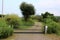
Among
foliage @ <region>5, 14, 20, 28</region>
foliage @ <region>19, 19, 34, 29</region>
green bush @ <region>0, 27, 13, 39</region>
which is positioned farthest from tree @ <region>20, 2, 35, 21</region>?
green bush @ <region>0, 27, 13, 39</region>

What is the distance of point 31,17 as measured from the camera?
2911cm

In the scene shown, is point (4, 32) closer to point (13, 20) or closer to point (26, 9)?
point (13, 20)

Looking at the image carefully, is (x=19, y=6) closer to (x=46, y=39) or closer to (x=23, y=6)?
(x=23, y=6)

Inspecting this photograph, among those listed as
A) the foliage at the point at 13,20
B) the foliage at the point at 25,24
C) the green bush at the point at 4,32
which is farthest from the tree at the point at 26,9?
the green bush at the point at 4,32

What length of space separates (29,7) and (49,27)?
8.81 metres

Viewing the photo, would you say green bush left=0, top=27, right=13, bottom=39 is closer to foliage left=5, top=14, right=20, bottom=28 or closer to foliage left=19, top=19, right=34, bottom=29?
foliage left=5, top=14, right=20, bottom=28

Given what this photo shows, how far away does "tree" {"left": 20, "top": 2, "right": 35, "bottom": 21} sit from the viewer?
1063 inches

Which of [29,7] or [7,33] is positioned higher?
[29,7]

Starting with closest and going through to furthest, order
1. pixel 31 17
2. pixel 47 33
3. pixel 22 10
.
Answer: pixel 47 33
pixel 22 10
pixel 31 17

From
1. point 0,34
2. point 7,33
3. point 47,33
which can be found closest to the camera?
point 0,34

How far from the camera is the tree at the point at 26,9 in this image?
1063 inches

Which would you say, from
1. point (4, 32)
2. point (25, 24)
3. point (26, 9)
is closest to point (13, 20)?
point (25, 24)

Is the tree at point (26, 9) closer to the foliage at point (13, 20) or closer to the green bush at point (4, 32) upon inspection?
the foliage at point (13, 20)

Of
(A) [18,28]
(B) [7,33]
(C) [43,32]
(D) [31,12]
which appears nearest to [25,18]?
(D) [31,12]
